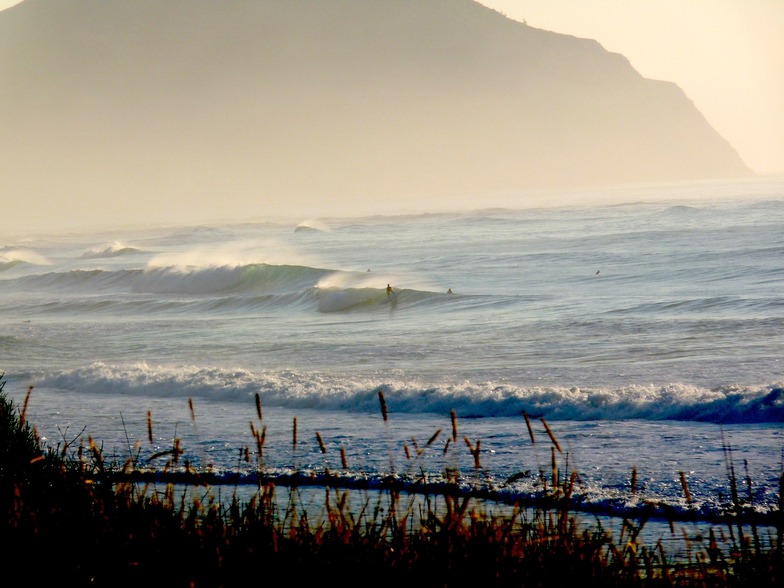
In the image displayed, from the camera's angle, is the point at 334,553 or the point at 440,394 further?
the point at 440,394

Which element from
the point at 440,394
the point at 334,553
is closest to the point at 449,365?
the point at 440,394

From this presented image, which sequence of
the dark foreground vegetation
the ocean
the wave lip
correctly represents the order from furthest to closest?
the wave lip → the ocean → the dark foreground vegetation

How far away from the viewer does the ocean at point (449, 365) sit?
32.0ft

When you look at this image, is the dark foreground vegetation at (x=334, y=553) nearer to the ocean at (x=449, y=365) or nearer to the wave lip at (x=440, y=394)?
the ocean at (x=449, y=365)

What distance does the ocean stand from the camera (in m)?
9.75

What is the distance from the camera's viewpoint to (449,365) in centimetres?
1706

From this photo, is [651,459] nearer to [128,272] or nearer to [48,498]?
[48,498]

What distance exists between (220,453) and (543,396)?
4461mm

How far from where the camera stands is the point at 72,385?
1622 centimetres

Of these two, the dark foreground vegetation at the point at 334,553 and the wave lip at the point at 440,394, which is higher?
the dark foreground vegetation at the point at 334,553

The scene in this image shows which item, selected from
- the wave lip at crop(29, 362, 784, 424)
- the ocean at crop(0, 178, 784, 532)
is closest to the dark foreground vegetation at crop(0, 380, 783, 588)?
the ocean at crop(0, 178, 784, 532)

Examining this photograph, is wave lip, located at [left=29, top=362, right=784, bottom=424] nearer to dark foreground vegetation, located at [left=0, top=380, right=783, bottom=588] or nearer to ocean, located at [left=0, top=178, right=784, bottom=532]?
ocean, located at [left=0, top=178, right=784, bottom=532]

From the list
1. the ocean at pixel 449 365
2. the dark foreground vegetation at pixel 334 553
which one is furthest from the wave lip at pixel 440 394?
the dark foreground vegetation at pixel 334 553

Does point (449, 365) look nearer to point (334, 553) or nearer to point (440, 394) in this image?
point (440, 394)
